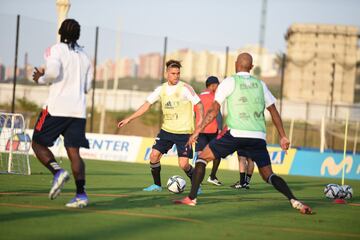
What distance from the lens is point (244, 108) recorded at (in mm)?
11453

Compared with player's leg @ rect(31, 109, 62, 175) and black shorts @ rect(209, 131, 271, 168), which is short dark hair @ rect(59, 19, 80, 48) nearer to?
player's leg @ rect(31, 109, 62, 175)

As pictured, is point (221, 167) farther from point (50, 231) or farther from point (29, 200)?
point (50, 231)

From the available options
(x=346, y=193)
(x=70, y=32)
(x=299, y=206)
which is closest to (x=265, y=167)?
(x=299, y=206)

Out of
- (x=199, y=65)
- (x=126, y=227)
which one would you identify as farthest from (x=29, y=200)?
(x=199, y=65)

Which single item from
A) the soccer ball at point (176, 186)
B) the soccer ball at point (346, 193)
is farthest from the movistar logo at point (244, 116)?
the soccer ball at point (346, 193)

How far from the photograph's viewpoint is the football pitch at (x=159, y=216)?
8.79m

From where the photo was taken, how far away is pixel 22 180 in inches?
628

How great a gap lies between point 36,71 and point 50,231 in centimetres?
267

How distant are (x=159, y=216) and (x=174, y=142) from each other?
4552mm

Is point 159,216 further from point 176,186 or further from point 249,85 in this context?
point 176,186

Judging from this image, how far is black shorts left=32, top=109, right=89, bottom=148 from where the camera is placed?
10.5m

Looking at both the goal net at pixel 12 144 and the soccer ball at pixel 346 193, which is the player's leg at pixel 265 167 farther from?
the goal net at pixel 12 144

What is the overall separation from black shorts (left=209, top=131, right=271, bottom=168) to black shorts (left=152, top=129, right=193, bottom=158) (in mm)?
3165

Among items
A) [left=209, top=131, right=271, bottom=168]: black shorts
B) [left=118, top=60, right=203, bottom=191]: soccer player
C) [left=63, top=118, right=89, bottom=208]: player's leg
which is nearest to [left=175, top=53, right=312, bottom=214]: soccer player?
[left=209, top=131, right=271, bottom=168]: black shorts
